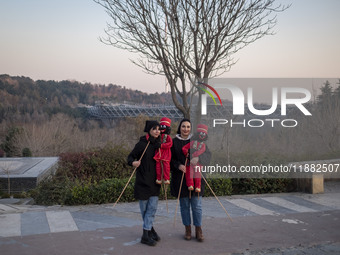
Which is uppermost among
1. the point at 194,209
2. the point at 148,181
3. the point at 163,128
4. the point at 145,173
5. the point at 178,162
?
the point at 163,128

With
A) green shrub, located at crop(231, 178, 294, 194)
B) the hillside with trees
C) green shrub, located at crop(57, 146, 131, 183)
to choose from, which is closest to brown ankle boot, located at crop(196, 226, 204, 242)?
green shrub, located at crop(231, 178, 294, 194)

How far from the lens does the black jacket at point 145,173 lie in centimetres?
513

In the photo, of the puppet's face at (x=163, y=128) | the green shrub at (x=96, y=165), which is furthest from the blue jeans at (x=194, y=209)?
the green shrub at (x=96, y=165)

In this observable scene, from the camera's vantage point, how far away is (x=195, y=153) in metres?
5.32

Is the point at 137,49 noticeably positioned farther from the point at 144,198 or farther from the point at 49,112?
the point at 49,112

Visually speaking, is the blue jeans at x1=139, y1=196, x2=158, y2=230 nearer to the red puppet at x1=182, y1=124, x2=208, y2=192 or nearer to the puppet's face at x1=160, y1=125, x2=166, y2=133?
the red puppet at x1=182, y1=124, x2=208, y2=192

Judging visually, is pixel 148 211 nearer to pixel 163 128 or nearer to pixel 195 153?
pixel 195 153

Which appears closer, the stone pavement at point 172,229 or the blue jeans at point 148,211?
the stone pavement at point 172,229

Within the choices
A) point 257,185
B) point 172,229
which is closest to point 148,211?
point 172,229

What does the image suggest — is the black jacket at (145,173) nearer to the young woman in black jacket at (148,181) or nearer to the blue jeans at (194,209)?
the young woman in black jacket at (148,181)

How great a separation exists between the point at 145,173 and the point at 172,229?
1169 millimetres

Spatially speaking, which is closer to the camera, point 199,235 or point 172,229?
point 199,235

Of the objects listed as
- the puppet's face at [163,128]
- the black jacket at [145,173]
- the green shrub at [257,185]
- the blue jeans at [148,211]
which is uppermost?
the puppet's face at [163,128]

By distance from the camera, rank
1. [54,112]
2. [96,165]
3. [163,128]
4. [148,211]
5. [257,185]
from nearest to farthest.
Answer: [148,211], [163,128], [257,185], [96,165], [54,112]
